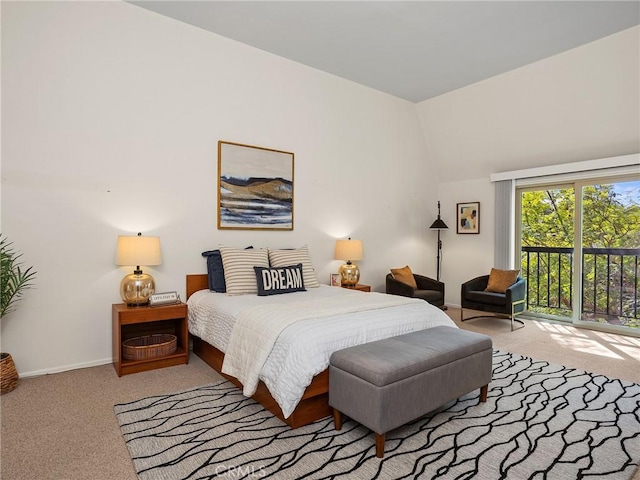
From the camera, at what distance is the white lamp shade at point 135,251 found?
3205 mm

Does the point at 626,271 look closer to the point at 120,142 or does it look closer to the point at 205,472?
the point at 205,472

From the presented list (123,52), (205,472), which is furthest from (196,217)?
(205,472)

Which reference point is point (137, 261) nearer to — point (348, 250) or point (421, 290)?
point (348, 250)

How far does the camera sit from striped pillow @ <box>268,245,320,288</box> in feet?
13.2

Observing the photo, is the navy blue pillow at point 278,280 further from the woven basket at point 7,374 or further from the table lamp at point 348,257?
the woven basket at point 7,374

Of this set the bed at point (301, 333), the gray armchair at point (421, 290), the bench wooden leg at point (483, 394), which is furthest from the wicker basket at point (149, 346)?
the gray armchair at point (421, 290)

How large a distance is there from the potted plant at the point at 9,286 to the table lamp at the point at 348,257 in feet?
10.3

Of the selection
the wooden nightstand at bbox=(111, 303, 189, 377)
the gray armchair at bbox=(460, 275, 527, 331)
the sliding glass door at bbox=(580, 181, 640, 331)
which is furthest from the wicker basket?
the sliding glass door at bbox=(580, 181, 640, 331)

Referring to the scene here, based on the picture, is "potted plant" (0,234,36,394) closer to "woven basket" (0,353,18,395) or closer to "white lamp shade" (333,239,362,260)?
"woven basket" (0,353,18,395)

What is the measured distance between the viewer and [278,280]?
3.67 meters

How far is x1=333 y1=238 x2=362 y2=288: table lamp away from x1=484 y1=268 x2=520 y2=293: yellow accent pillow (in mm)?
1930

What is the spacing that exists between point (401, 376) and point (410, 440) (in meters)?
0.43

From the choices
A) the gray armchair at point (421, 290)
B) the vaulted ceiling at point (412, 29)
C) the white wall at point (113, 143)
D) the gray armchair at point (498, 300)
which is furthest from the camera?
the gray armchair at point (421, 290)

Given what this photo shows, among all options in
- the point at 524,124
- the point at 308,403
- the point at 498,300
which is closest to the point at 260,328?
the point at 308,403
